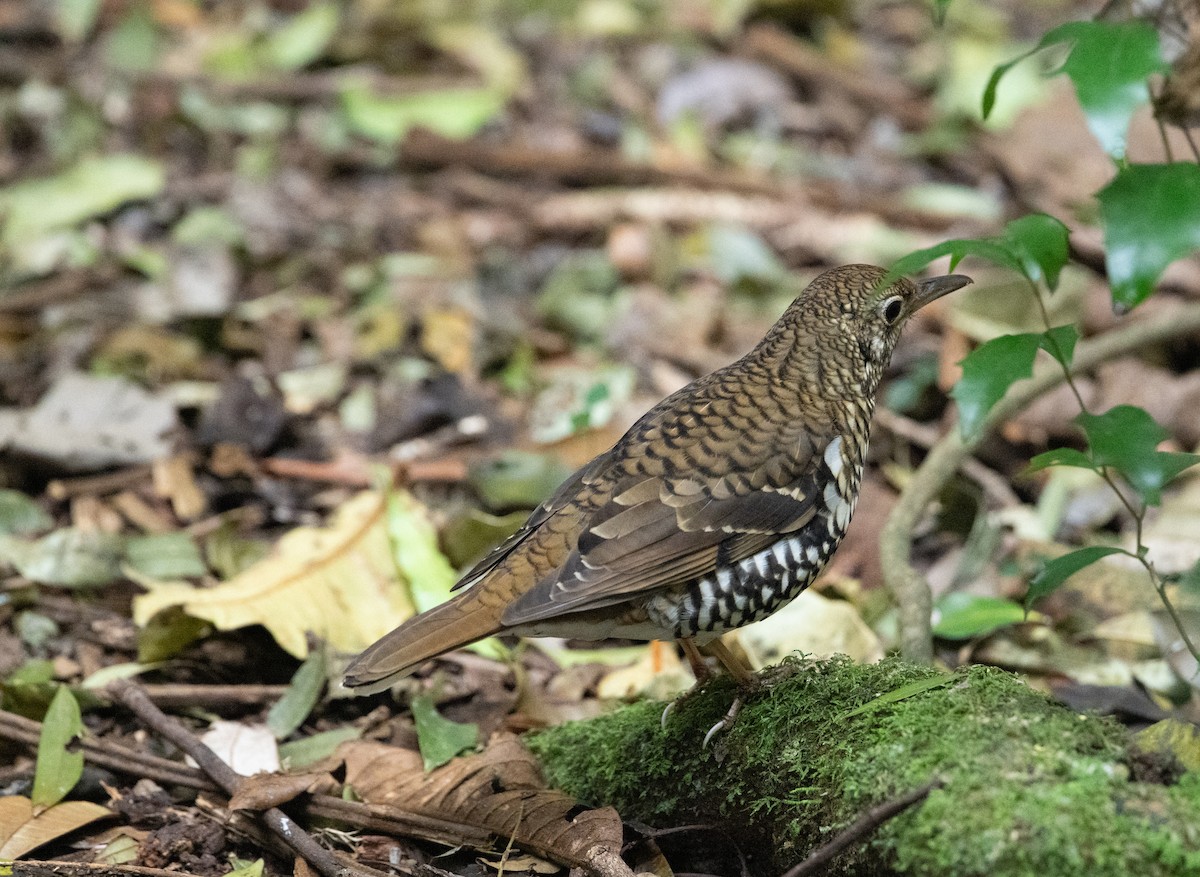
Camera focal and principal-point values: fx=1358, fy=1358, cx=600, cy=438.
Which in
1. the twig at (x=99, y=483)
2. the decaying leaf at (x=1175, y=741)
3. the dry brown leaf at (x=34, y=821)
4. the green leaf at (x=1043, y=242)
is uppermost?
the green leaf at (x=1043, y=242)

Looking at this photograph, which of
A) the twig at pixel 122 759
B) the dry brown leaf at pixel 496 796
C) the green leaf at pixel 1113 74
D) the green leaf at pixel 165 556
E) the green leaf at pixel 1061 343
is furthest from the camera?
the green leaf at pixel 165 556

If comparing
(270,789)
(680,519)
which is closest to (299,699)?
(270,789)

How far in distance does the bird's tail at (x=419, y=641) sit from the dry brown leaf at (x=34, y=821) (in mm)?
826

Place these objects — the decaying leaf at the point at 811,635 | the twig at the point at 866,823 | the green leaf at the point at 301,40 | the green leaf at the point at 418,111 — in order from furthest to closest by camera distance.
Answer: the green leaf at the point at 301,40, the green leaf at the point at 418,111, the decaying leaf at the point at 811,635, the twig at the point at 866,823

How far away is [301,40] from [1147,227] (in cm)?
805

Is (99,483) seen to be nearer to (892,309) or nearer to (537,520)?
(537,520)

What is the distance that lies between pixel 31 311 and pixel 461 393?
7.55 feet

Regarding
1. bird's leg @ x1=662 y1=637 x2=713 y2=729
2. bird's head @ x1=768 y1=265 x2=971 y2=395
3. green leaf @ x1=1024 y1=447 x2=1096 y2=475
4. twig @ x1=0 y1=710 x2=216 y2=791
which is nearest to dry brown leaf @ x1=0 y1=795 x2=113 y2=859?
twig @ x1=0 y1=710 x2=216 y2=791

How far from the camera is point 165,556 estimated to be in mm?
5078

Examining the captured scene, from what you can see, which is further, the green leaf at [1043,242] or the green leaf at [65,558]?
the green leaf at [65,558]

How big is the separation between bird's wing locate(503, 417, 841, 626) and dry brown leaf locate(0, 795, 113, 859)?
1.24 meters

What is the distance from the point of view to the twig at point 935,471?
424 centimetres

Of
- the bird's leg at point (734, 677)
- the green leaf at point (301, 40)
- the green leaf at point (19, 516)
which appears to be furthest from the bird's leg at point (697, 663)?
the green leaf at point (301, 40)

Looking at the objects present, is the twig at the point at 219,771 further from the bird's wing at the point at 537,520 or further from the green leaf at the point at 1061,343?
the green leaf at the point at 1061,343
